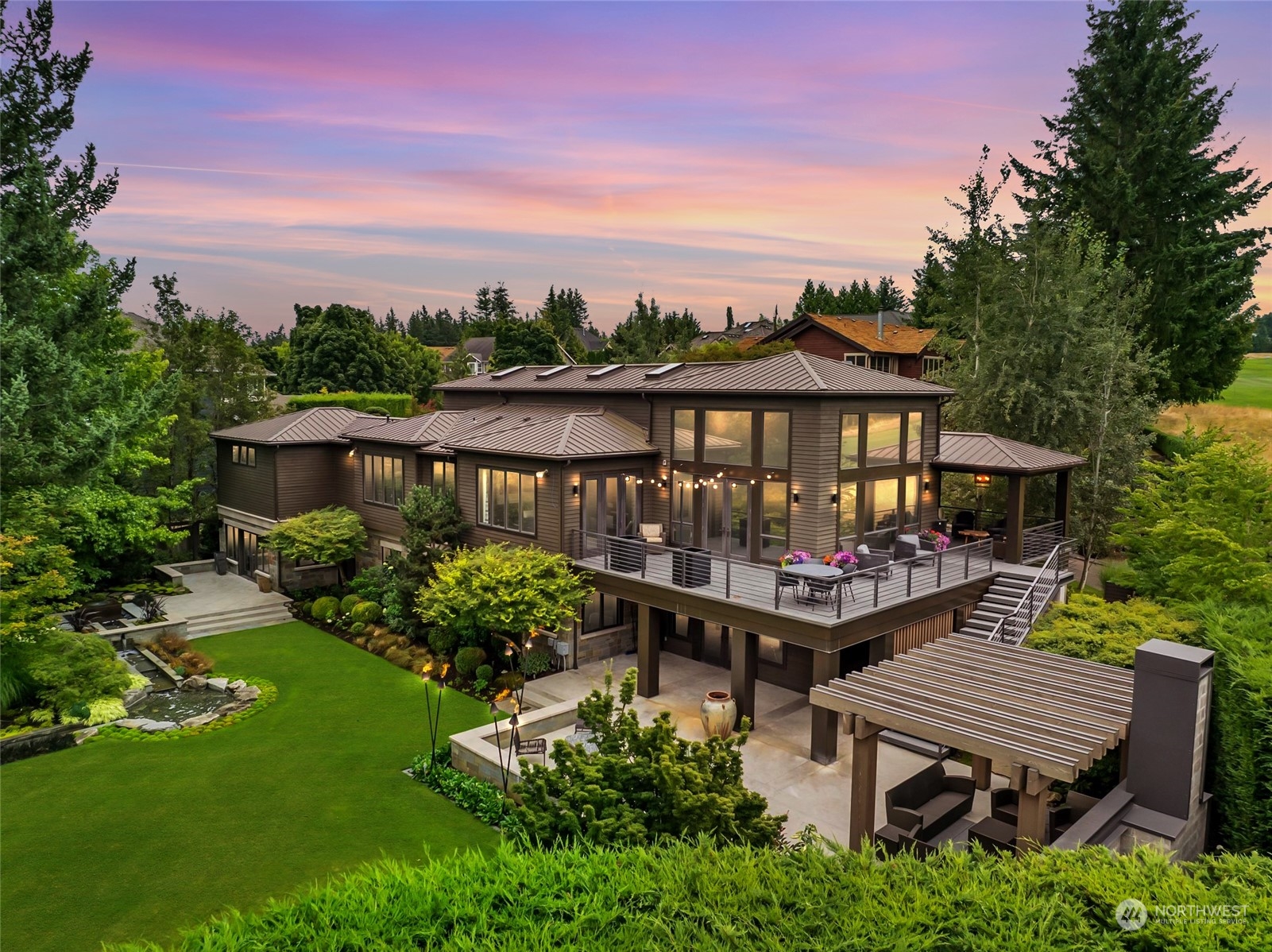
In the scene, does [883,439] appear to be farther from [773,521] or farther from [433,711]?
[433,711]

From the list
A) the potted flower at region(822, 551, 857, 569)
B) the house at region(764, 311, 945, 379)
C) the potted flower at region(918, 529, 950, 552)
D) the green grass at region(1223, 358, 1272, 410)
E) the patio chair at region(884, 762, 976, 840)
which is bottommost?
the patio chair at region(884, 762, 976, 840)

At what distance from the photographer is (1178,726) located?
9.19 metres

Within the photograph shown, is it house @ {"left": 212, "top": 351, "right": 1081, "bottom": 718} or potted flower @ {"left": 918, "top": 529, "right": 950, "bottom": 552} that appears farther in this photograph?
potted flower @ {"left": 918, "top": 529, "right": 950, "bottom": 552}

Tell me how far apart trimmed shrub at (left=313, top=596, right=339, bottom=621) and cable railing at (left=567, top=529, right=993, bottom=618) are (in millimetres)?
8944

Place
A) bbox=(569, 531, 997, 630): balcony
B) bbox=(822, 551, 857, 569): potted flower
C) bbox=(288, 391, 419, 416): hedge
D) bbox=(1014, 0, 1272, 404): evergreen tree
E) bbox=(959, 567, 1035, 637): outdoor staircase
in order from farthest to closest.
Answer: bbox=(288, 391, 419, 416): hedge → bbox=(1014, 0, 1272, 404): evergreen tree → bbox=(959, 567, 1035, 637): outdoor staircase → bbox=(822, 551, 857, 569): potted flower → bbox=(569, 531, 997, 630): balcony

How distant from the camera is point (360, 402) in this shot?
143ft

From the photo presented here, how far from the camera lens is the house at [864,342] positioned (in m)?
47.8

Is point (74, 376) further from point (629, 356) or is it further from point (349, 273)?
point (349, 273)

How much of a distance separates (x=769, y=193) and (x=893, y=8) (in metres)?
13.8

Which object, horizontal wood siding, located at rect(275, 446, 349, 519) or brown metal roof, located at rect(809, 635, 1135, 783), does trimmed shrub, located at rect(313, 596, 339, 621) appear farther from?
brown metal roof, located at rect(809, 635, 1135, 783)

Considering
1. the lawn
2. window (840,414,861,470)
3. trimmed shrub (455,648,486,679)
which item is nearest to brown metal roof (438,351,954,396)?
window (840,414,861,470)

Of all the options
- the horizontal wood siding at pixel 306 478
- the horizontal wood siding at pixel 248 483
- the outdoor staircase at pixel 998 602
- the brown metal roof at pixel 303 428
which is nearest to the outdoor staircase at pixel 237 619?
the horizontal wood siding at pixel 306 478

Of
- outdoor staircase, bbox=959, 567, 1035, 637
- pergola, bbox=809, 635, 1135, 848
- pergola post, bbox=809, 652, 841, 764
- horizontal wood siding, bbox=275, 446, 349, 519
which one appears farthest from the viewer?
horizontal wood siding, bbox=275, 446, 349, 519

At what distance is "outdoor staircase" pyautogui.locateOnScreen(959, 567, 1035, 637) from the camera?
658 inches
